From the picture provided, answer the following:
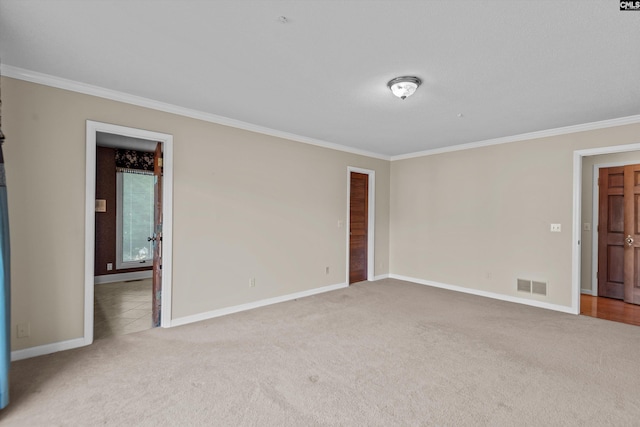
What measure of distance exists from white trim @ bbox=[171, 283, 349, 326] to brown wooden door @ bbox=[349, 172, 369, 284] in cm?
54

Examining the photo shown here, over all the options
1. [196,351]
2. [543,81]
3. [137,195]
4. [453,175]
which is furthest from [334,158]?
[137,195]

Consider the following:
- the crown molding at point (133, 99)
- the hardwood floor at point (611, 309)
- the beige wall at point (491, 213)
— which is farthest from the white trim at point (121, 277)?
the hardwood floor at point (611, 309)

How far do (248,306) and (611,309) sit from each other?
507cm

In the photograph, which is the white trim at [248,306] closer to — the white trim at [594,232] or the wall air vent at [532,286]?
the wall air vent at [532,286]

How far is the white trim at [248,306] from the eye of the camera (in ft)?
12.1

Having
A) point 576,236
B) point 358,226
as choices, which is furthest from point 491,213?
point 358,226

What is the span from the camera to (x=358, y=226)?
598 centimetres

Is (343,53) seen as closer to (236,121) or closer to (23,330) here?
(236,121)

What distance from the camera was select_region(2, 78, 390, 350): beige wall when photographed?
2785 millimetres

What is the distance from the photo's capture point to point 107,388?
2.34m

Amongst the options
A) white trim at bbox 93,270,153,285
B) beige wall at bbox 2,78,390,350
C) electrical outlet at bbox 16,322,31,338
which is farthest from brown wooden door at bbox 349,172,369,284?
electrical outlet at bbox 16,322,31,338

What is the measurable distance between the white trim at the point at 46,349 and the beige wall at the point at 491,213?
5085 mm

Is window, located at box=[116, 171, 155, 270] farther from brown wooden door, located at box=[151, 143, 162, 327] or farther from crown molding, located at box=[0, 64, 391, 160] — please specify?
crown molding, located at box=[0, 64, 391, 160]

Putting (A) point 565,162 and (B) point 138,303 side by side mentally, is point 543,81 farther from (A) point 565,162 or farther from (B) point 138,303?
(B) point 138,303
